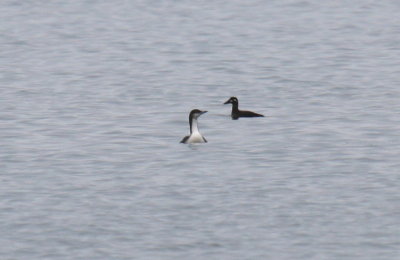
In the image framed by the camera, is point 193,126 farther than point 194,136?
Yes

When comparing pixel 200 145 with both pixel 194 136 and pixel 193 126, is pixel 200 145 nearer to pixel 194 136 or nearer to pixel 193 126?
pixel 194 136

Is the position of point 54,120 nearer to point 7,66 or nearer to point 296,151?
point 296,151

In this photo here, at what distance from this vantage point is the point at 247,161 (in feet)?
88.9

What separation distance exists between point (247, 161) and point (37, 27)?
36.7 m

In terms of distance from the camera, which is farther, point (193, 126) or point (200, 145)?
point (193, 126)

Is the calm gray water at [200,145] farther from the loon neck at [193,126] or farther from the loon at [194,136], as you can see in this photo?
the loon neck at [193,126]

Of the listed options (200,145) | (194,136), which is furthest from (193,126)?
(200,145)

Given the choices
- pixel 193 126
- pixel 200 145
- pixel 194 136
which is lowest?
pixel 200 145

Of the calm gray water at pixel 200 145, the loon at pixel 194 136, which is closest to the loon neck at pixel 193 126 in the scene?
the loon at pixel 194 136

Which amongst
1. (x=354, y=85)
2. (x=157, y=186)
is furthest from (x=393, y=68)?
(x=157, y=186)

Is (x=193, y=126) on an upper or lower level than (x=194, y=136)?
upper

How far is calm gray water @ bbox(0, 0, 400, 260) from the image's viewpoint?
66.8 feet

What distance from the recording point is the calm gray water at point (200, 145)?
20375 millimetres

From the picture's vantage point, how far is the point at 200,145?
29438 millimetres
